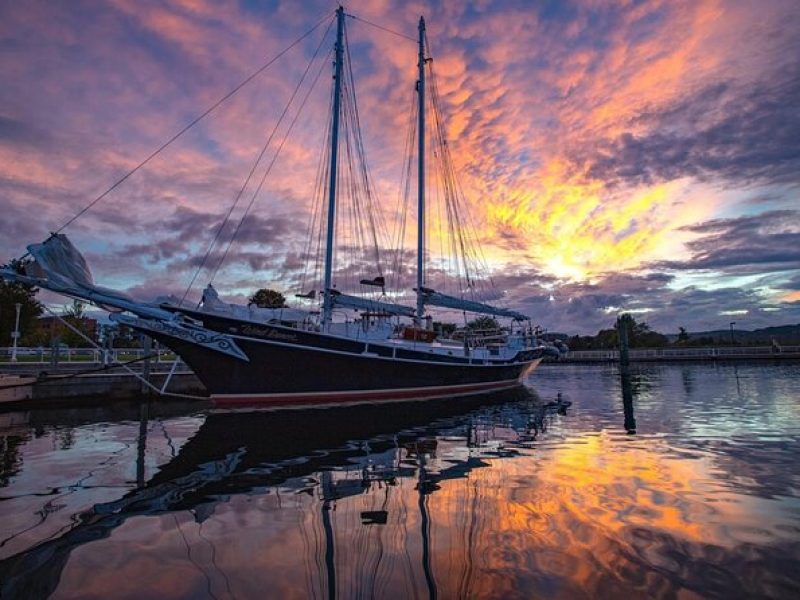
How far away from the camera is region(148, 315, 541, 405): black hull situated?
63.7 feet

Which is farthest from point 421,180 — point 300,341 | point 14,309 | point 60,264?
point 14,309

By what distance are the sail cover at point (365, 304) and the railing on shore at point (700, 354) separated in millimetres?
57421

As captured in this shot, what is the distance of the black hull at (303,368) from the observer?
1942 cm

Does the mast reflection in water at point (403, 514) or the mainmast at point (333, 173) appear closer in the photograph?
the mast reflection in water at point (403, 514)

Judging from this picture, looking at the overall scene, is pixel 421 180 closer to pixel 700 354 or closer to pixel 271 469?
pixel 271 469

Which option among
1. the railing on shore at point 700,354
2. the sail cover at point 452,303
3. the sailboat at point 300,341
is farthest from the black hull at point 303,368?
the railing on shore at point 700,354

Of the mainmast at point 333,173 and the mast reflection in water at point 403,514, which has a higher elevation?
the mainmast at point 333,173

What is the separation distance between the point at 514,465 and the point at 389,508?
377cm

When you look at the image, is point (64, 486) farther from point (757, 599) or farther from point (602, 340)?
point (602, 340)

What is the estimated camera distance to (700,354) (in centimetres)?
6862

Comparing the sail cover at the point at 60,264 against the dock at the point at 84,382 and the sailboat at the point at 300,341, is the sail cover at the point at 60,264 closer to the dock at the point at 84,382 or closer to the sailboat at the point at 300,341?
the sailboat at the point at 300,341

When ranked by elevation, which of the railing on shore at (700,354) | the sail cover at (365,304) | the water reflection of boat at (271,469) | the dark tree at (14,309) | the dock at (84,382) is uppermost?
the dark tree at (14,309)

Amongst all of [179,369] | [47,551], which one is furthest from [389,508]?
[179,369]

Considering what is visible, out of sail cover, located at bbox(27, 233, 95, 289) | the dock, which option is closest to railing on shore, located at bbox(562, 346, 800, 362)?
the dock
